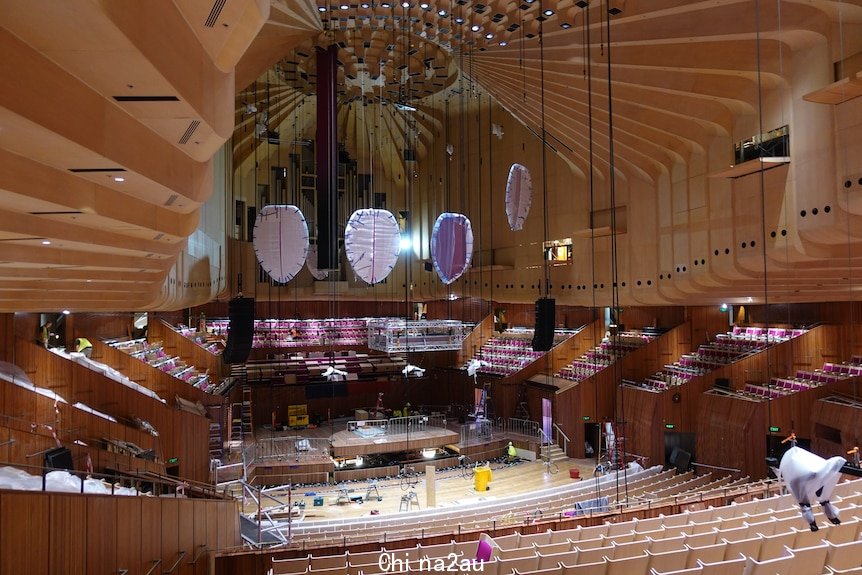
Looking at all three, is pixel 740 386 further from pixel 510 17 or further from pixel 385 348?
pixel 510 17

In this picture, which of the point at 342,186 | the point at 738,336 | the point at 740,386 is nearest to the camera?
the point at 740,386

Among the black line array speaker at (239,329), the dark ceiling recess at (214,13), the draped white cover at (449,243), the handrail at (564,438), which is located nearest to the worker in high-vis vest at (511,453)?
the handrail at (564,438)

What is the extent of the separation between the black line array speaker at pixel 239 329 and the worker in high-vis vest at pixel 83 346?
13.7 ft

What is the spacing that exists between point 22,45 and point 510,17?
7.58m

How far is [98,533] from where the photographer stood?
16.6 feet

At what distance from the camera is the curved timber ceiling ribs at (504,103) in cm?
208

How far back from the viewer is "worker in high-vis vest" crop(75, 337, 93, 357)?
38.5 feet

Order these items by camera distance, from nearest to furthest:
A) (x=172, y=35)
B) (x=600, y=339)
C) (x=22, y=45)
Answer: (x=22, y=45) < (x=172, y=35) < (x=600, y=339)

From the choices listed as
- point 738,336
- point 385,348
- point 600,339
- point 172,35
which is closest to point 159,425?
point 385,348

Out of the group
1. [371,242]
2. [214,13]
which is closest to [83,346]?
[371,242]

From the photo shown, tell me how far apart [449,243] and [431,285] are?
41.2 ft

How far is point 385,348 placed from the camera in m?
14.7

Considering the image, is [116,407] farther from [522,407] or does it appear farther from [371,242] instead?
[522,407]

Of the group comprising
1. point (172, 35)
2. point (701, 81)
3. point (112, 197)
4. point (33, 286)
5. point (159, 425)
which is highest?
point (701, 81)
